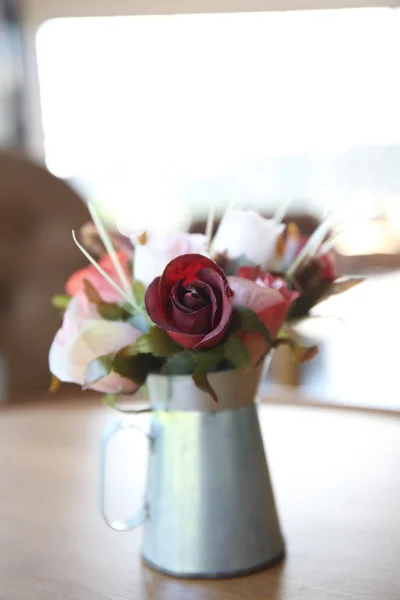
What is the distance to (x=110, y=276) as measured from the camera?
18.1 inches

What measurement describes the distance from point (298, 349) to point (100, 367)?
0.12m

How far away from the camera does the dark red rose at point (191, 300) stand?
1.23 ft

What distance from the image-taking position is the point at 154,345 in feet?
1.30

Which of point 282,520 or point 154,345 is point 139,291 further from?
point 282,520

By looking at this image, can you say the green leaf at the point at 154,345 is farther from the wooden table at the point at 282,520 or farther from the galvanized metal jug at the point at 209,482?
the wooden table at the point at 282,520

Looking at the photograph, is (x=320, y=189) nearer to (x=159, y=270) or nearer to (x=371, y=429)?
(x=371, y=429)

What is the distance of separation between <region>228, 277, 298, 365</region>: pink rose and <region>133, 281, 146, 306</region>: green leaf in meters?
0.06

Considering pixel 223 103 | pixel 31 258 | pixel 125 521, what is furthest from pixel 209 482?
pixel 223 103

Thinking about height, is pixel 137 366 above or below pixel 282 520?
above

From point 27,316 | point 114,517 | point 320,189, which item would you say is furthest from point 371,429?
point 320,189

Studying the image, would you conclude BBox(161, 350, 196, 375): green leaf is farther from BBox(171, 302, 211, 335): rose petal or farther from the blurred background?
the blurred background

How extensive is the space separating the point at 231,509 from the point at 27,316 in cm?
96

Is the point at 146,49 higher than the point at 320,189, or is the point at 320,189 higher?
the point at 146,49

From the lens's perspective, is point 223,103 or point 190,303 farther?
point 223,103
